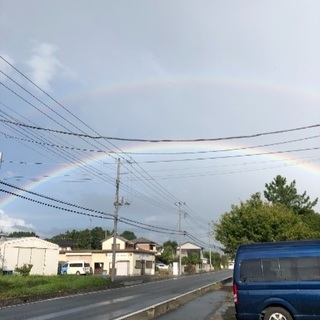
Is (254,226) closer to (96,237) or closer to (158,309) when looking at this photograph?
(158,309)

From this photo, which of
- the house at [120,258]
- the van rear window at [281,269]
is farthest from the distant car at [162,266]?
the van rear window at [281,269]

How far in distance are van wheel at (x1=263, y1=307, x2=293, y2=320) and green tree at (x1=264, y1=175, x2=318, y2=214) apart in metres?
42.6

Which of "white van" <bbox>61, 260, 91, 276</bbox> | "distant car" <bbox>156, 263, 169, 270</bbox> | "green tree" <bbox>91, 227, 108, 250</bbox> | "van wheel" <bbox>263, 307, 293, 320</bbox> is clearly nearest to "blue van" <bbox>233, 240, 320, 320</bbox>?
"van wheel" <bbox>263, 307, 293, 320</bbox>

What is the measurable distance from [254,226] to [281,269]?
17057 mm

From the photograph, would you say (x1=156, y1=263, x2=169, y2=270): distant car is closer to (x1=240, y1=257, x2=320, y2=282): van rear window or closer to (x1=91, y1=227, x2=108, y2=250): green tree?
(x1=91, y1=227, x2=108, y2=250): green tree

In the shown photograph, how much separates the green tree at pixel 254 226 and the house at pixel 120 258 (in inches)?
1440

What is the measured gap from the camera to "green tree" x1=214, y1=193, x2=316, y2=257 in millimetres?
26344

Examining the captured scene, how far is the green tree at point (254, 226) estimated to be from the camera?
1037 inches

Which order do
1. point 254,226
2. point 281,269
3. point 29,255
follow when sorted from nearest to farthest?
point 281,269 → point 254,226 → point 29,255

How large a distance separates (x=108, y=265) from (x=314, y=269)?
201ft

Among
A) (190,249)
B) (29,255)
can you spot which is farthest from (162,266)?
(29,255)

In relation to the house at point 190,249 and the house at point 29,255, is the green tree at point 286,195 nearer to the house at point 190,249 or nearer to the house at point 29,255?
the house at point 29,255

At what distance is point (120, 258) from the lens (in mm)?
64875

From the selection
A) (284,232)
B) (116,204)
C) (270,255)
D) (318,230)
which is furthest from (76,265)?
(270,255)
